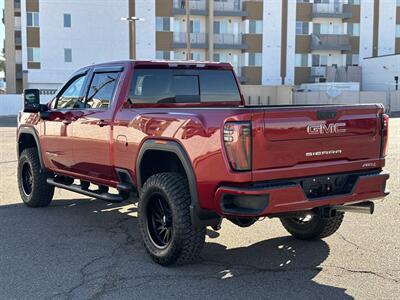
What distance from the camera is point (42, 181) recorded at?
781 centimetres

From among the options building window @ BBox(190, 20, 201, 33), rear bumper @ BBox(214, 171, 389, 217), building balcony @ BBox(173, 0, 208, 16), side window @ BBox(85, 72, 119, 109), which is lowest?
rear bumper @ BBox(214, 171, 389, 217)

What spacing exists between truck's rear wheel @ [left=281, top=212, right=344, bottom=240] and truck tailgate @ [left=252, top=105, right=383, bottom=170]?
107 centimetres

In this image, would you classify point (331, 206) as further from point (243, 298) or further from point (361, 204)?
point (243, 298)

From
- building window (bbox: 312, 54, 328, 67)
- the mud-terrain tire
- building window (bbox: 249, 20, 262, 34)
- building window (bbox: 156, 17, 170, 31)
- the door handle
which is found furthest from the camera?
building window (bbox: 312, 54, 328, 67)

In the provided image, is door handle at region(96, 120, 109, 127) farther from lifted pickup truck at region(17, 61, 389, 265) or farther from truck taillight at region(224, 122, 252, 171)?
truck taillight at region(224, 122, 252, 171)

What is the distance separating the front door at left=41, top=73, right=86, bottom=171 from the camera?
686 centimetres

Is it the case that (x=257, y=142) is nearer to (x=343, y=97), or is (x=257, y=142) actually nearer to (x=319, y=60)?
(x=343, y=97)

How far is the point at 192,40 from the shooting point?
165ft

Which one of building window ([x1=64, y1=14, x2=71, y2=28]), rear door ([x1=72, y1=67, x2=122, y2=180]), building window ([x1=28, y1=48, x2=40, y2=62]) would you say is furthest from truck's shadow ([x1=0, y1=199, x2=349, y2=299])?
building window ([x1=64, y1=14, x2=71, y2=28])

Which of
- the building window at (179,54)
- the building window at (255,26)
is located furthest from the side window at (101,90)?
the building window at (255,26)

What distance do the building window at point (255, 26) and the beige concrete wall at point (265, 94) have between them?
266 inches

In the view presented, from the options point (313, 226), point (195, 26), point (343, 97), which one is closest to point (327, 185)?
point (313, 226)

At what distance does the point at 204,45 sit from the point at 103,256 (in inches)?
1828

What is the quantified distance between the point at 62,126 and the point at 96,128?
3.30 ft
